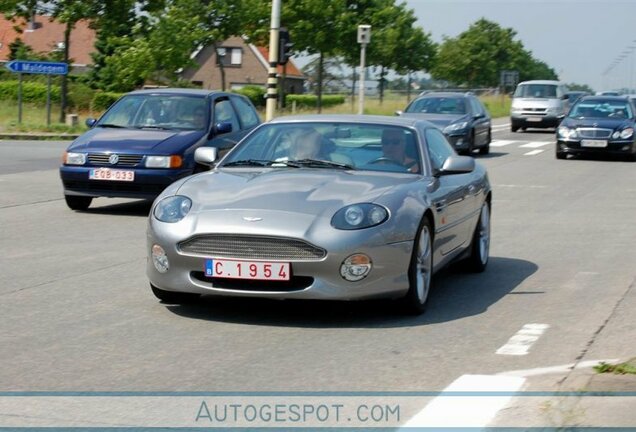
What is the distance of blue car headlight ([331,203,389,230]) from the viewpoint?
293 inches

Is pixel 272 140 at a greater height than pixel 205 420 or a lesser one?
greater

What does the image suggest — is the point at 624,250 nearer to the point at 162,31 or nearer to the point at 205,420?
the point at 205,420

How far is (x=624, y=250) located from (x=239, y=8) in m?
40.0

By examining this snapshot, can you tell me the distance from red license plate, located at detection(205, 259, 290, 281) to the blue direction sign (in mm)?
27011

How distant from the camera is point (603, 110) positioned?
94.8 ft

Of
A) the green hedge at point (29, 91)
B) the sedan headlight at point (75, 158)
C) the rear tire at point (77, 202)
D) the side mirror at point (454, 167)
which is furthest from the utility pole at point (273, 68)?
the green hedge at point (29, 91)

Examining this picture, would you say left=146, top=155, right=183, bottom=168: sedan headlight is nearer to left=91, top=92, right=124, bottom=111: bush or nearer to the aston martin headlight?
the aston martin headlight

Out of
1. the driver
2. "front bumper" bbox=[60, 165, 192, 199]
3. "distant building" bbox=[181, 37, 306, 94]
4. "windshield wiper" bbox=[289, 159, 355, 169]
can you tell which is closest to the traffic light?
"front bumper" bbox=[60, 165, 192, 199]

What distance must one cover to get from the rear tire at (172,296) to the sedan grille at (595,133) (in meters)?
20.6

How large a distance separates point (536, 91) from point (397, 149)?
120ft

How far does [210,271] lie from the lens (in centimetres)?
746

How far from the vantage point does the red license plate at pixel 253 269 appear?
732cm

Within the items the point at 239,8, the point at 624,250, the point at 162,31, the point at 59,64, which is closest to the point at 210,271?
the point at 624,250

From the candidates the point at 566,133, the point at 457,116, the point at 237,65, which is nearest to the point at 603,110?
the point at 566,133
